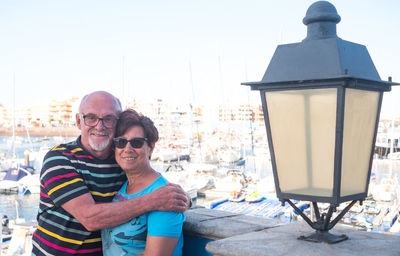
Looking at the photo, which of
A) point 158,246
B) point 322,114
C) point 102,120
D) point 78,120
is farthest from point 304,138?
point 78,120

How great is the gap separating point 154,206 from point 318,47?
1.11 meters

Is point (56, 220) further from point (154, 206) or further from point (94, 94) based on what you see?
point (94, 94)

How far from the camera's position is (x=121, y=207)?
231 centimetres

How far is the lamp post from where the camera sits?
1.78 m

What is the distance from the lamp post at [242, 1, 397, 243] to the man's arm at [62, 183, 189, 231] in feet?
1.89

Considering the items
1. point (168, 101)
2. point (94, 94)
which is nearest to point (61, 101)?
point (168, 101)

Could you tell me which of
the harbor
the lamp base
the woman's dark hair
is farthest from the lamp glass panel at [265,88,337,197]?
the harbor

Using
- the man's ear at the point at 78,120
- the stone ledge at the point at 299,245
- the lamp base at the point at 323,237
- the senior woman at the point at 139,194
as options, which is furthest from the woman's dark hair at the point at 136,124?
the lamp base at the point at 323,237

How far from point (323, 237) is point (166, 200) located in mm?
796

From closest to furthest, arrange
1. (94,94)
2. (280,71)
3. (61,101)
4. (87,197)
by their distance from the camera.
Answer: (280,71) < (87,197) < (94,94) < (61,101)

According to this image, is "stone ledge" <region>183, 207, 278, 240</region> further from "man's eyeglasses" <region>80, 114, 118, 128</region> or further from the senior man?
"man's eyeglasses" <region>80, 114, 118, 128</region>

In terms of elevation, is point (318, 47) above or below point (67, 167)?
above

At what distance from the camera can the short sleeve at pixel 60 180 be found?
240cm

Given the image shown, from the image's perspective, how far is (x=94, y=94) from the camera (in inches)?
110
